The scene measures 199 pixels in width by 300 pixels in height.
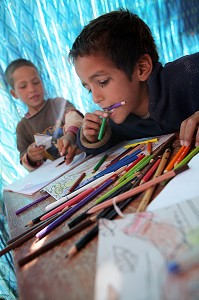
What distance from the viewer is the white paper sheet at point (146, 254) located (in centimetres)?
19

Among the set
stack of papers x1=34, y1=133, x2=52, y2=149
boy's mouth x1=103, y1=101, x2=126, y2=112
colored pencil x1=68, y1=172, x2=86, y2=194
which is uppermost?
boy's mouth x1=103, y1=101, x2=126, y2=112

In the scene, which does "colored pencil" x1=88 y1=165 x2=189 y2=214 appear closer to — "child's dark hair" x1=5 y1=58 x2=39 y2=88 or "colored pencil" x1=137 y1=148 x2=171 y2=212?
"colored pencil" x1=137 y1=148 x2=171 y2=212

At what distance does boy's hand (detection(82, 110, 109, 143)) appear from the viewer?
794 mm

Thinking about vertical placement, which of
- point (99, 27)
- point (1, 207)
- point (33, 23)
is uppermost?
point (33, 23)

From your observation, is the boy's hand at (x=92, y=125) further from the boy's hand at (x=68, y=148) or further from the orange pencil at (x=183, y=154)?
the orange pencil at (x=183, y=154)

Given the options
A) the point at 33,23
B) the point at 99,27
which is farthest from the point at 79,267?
the point at 33,23

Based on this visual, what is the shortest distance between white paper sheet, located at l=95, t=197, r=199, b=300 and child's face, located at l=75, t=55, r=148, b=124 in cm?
48

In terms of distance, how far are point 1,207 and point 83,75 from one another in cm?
74

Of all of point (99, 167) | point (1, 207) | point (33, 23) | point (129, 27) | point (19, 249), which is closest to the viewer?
point (19, 249)

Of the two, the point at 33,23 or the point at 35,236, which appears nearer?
the point at 35,236

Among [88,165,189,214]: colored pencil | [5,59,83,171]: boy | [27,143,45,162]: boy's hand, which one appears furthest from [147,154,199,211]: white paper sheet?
[5,59,83,171]: boy

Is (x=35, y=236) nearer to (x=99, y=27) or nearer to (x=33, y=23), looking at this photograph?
(x=99, y=27)

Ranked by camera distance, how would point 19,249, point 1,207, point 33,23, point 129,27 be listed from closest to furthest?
point 19,249 → point 129,27 → point 1,207 → point 33,23

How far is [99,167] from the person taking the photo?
0.67 meters
